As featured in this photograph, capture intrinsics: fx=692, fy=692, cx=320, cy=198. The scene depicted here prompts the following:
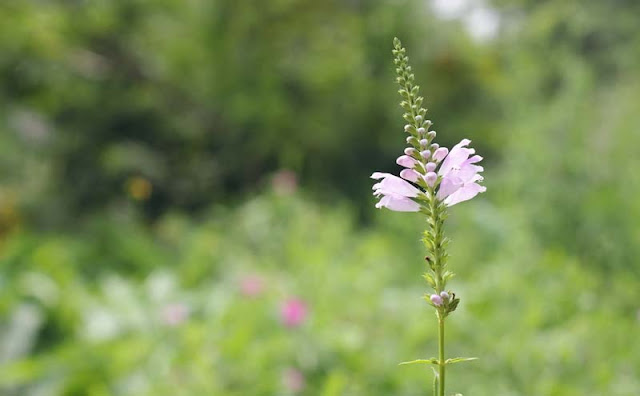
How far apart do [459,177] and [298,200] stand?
203 inches

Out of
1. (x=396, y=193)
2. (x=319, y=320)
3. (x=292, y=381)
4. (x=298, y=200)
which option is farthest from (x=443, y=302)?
(x=298, y=200)

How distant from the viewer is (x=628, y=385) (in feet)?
7.52

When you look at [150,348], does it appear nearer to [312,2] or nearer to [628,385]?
[628,385]

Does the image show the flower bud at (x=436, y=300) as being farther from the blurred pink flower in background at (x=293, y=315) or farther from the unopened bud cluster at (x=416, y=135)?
the blurred pink flower in background at (x=293, y=315)

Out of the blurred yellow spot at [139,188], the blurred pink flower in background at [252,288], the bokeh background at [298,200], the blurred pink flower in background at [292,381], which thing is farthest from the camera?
the blurred yellow spot at [139,188]

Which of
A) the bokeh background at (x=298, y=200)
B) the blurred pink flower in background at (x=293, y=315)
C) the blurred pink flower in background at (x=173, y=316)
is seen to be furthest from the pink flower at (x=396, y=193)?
the blurred pink flower in background at (x=173, y=316)

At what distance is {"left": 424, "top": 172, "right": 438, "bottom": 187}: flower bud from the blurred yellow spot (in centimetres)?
616

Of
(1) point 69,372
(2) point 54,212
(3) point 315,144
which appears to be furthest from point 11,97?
(1) point 69,372

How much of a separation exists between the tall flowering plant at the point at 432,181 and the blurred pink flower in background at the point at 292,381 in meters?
1.91

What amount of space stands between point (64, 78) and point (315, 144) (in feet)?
8.61

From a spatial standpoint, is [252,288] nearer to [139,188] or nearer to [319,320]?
[319,320]

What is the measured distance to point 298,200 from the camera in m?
5.86

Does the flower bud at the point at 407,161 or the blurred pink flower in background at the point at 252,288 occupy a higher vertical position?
the blurred pink flower in background at the point at 252,288

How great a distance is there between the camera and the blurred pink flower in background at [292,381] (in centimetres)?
255
